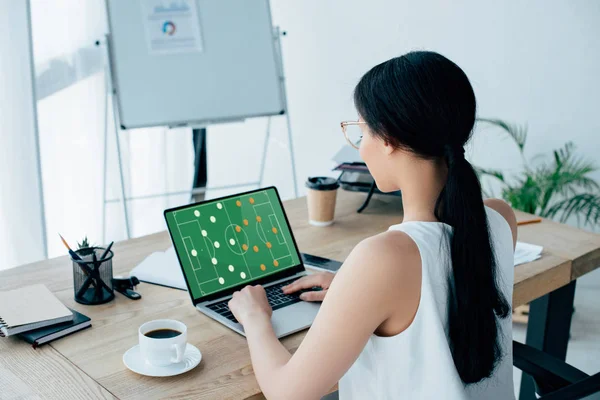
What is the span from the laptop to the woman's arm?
0.25 m

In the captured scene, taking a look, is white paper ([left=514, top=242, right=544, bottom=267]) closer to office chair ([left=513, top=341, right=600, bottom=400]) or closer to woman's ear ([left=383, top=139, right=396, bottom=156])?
office chair ([left=513, top=341, right=600, bottom=400])

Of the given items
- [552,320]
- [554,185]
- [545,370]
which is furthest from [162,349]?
[554,185]

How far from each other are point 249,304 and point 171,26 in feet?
5.72

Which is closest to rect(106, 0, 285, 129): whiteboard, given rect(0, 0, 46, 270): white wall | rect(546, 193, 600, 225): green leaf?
rect(0, 0, 46, 270): white wall

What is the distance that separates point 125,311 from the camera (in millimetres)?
1413

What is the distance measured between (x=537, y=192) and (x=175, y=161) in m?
1.73

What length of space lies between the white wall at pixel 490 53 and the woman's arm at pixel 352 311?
2393 millimetres

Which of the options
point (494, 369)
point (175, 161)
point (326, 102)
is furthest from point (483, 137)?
point (494, 369)

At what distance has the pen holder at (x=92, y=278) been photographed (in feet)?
4.66

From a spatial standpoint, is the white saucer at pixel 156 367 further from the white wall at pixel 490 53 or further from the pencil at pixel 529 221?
the white wall at pixel 490 53

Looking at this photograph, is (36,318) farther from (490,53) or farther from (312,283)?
(490,53)

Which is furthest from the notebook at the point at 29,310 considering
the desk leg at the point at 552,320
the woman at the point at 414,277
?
the desk leg at the point at 552,320

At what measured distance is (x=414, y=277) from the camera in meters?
1.02

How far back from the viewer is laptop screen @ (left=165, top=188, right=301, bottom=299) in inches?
57.2
